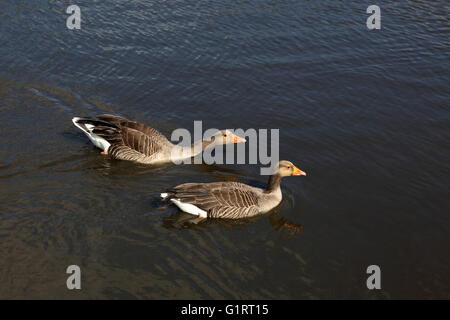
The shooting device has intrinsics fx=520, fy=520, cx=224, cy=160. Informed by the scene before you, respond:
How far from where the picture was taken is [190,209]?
10.5m

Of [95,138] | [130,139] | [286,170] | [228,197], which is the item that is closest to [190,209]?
[228,197]

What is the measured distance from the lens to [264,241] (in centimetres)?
1005

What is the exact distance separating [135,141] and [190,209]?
2872 millimetres

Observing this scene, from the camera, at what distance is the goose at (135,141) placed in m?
12.5

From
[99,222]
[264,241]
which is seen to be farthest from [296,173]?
[99,222]

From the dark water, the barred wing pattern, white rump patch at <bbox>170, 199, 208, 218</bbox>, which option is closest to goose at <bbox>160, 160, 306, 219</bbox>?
white rump patch at <bbox>170, 199, 208, 218</bbox>

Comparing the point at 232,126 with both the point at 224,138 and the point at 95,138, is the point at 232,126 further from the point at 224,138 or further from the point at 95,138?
the point at 95,138

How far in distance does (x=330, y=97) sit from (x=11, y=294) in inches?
388

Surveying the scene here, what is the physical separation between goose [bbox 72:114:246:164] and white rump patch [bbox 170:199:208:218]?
2403 millimetres

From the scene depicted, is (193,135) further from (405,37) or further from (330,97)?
(405,37)

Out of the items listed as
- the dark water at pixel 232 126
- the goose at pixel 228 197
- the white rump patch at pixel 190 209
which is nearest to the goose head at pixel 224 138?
the dark water at pixel 232 126

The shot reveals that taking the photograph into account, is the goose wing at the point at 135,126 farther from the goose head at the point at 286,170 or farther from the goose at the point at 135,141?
the goose head at the point at 286,170

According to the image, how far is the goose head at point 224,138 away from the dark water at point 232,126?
2.14ft

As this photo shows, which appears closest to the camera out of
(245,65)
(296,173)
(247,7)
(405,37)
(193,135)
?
(296,173)
